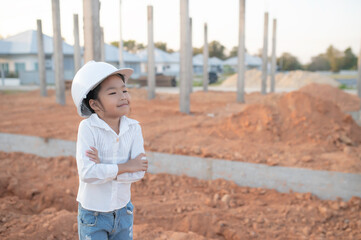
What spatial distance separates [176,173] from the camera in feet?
18.8

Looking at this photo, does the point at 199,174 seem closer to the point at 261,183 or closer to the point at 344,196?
the point at 261,183

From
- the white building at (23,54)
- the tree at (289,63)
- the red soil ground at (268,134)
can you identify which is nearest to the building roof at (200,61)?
the tree at (289,63)

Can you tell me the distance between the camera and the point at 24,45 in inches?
1184

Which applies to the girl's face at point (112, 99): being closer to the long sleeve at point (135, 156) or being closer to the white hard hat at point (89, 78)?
the white hard hat at point (89, 78)

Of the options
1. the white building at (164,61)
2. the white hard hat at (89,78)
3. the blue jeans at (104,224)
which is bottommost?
the blue jeans at (104,224)

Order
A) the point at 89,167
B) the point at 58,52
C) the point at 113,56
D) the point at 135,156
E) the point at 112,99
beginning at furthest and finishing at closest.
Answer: the point at 113,56, the point at 58,52, the point at 135,156, the point at 112,99, the point at 89,167

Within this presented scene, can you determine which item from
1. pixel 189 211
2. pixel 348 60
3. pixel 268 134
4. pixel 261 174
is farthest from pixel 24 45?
pixel 348 60

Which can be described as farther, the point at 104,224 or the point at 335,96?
the point at 335,96

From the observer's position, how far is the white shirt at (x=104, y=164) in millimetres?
1907

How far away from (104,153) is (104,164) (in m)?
0.13

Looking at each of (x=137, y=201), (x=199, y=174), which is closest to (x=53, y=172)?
(x=137, y=201)

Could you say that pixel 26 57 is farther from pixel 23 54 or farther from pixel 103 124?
pixel 103 124

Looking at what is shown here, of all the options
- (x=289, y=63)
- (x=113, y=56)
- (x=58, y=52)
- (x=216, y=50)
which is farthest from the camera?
(x=216, y=50)

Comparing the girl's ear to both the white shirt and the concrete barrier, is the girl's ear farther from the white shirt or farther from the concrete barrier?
the concrete barrier
